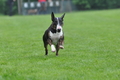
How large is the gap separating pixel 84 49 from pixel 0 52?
2.80 meters

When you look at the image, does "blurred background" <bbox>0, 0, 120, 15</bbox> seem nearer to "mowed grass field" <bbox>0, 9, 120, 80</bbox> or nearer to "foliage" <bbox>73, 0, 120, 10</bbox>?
"foliage" <bbox>73, 0, 120, 10</bbox>

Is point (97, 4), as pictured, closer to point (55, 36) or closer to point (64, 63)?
point (55, 36)

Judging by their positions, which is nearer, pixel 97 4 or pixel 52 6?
pixel 52 6

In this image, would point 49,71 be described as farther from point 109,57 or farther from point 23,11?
point 23,11

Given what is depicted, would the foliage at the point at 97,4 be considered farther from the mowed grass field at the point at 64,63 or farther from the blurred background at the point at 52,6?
the mowed grass field at the point at 64,63

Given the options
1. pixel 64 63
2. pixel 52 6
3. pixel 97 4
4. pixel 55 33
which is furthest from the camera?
pixel 97 4

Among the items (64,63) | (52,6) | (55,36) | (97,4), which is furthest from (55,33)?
(97,4)

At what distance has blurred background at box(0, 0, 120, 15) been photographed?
47656 mm

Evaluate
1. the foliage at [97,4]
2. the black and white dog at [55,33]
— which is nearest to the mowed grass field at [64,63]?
the black and white dog at [55,33]

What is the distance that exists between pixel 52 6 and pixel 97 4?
32.8 feet

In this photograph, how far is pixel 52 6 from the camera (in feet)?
164

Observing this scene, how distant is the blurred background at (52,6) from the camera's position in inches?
1876

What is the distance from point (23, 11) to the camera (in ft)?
159

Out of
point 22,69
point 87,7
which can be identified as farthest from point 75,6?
point 22,69
